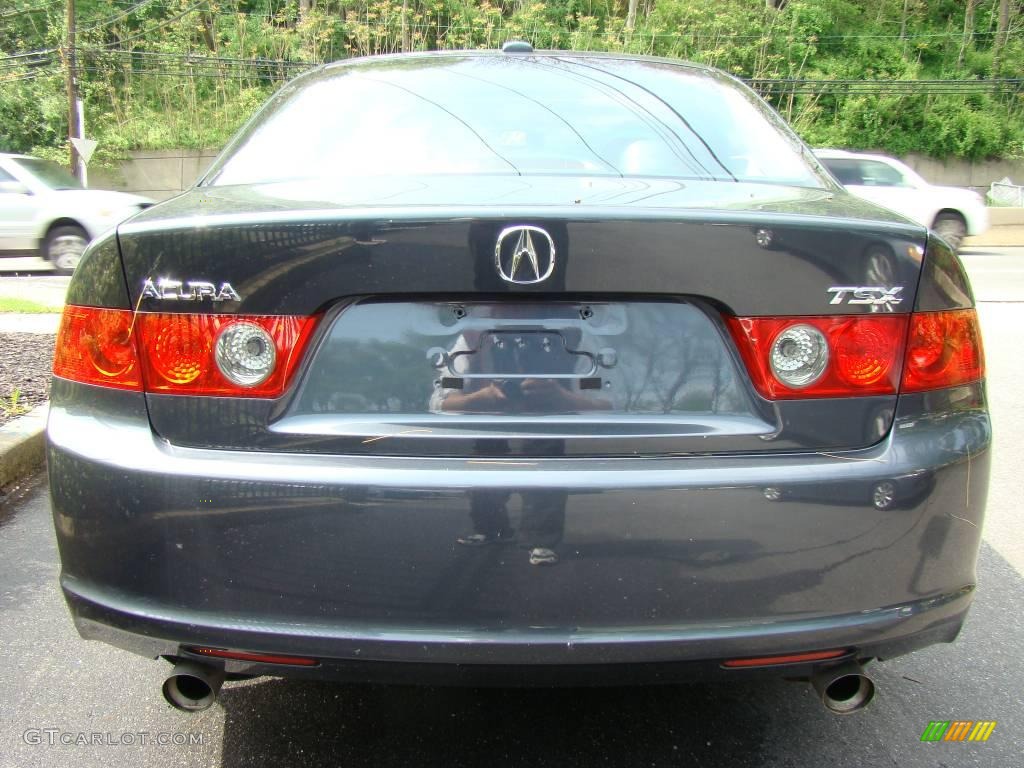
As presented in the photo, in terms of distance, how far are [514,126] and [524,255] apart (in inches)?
40.2

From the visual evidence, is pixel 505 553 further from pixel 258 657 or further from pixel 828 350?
pixel 828 350

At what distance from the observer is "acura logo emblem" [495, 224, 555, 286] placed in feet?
5.31

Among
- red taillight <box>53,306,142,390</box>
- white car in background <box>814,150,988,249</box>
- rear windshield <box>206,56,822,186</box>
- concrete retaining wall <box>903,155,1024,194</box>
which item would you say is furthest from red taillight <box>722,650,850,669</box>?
concrete retaining wall <box>903,155,1024,194</box>

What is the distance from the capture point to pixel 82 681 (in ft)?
8.21

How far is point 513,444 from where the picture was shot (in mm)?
1636

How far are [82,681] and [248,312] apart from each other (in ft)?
4.92

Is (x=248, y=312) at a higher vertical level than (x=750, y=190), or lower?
lower

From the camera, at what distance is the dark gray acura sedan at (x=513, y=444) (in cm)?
161

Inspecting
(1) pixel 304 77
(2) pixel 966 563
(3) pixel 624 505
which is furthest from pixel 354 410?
(1) pixel 304 77

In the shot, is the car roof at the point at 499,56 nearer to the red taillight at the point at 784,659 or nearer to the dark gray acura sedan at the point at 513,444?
the dark gray acura sedan at the point at 513,444

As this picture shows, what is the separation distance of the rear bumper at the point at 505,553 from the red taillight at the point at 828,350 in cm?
13

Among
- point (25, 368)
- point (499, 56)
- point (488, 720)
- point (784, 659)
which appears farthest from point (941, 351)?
point (25, 368)

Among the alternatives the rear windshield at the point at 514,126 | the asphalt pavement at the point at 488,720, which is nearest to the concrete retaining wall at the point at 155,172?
the rear windshield at the point at 514,126

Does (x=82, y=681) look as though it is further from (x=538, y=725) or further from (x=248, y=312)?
(x=248, y=312)
